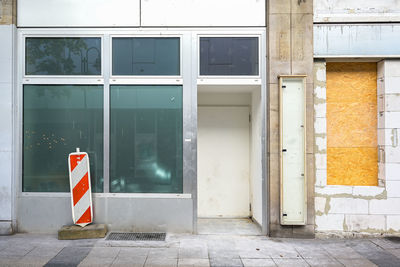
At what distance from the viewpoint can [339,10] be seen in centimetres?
605

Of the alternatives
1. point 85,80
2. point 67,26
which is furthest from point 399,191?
point 67,26

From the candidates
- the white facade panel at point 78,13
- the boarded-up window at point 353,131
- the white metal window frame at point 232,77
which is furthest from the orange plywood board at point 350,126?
the white facade panel at point 78,13

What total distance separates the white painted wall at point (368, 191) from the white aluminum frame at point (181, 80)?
1.11 metres

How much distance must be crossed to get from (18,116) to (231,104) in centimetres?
468

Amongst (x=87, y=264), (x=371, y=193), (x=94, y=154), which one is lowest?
(x=87, y=264)

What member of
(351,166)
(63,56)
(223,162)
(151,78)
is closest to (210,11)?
(151,78)

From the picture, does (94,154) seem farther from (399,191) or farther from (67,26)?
(399,191)

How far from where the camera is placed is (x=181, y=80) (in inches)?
239

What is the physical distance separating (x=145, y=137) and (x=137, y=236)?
6.44 ft

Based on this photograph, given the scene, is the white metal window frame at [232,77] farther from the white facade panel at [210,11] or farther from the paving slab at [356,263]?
the paving slab at [356,263]

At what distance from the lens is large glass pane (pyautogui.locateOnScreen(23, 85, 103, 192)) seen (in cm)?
612

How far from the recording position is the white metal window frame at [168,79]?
19.9 feet

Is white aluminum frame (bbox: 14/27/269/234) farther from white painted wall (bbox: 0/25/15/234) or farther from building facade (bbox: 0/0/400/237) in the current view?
white painted wall (bbox: 0/25/15/234)

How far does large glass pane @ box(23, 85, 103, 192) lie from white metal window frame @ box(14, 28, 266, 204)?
0.37ft
